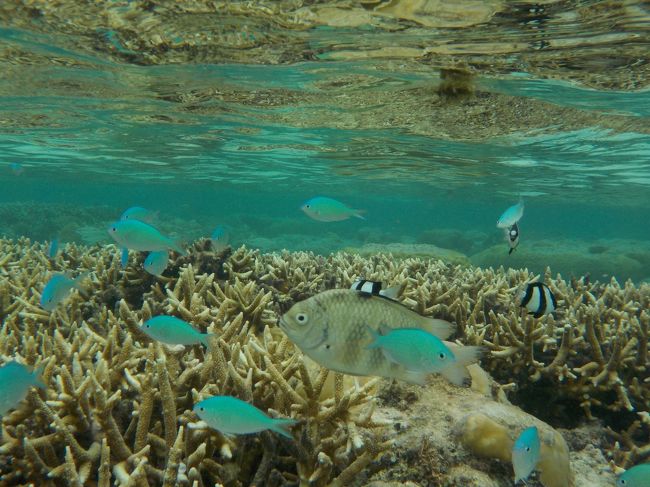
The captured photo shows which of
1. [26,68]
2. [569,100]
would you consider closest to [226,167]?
[26,68]

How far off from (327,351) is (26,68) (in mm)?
14793

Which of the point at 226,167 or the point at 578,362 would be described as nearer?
the point at 578,362

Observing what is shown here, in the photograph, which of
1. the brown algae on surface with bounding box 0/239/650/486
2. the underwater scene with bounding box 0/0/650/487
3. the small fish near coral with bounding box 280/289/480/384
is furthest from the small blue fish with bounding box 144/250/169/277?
the small fish near coral with bounding box 280/289/480/384

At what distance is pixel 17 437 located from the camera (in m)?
3.14

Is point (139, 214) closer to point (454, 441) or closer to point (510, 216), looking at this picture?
point (454, 441)

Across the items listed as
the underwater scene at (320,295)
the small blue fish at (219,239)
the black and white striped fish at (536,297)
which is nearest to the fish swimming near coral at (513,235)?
the underwater scene at (320,295)

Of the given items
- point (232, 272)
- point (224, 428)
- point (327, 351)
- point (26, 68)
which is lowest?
point (232, 272)

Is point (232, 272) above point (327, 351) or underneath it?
underneath

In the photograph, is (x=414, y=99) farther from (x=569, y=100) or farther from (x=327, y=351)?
(x=327, y=351)

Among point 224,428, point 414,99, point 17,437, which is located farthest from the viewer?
point 414,99

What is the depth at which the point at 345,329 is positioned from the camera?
2338 millimetres

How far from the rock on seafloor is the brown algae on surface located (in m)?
0.01

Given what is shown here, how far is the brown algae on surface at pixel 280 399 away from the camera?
3066mm

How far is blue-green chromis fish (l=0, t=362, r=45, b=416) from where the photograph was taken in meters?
2.64
